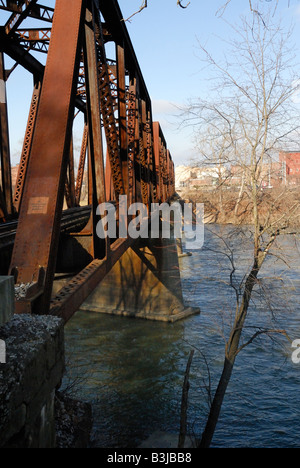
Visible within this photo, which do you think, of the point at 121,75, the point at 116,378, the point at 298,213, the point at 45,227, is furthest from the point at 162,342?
the point at 45,227

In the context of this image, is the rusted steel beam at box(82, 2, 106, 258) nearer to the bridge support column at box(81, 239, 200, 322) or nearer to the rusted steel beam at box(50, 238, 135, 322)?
the rusted steel beam at box(50, 238, 135, 322)

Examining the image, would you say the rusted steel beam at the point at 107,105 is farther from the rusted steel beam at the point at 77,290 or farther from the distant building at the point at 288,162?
the distant building at the point at 288,162

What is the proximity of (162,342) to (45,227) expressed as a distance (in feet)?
42.3

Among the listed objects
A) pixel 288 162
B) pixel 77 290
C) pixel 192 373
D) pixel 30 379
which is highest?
pixel 288 162

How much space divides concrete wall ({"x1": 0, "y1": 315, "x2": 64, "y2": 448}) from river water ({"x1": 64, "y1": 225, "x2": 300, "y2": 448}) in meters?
4.54

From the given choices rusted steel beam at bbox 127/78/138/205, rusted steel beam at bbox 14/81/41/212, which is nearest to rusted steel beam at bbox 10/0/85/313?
rusted steel beam at bbox 14/81/41/212

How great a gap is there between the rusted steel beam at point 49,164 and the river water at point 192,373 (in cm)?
442

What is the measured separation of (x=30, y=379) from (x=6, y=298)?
597mm

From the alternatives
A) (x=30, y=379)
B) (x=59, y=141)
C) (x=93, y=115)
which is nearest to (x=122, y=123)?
(x=93, y=115)

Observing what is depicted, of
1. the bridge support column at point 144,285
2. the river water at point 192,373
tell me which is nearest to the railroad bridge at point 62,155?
the river water at point 192,373

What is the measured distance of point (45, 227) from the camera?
4.36 meters

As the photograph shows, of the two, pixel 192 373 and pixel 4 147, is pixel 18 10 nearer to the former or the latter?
pixel 4 147

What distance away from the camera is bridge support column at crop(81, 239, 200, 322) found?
19.5m

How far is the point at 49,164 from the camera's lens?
4.58 meters
